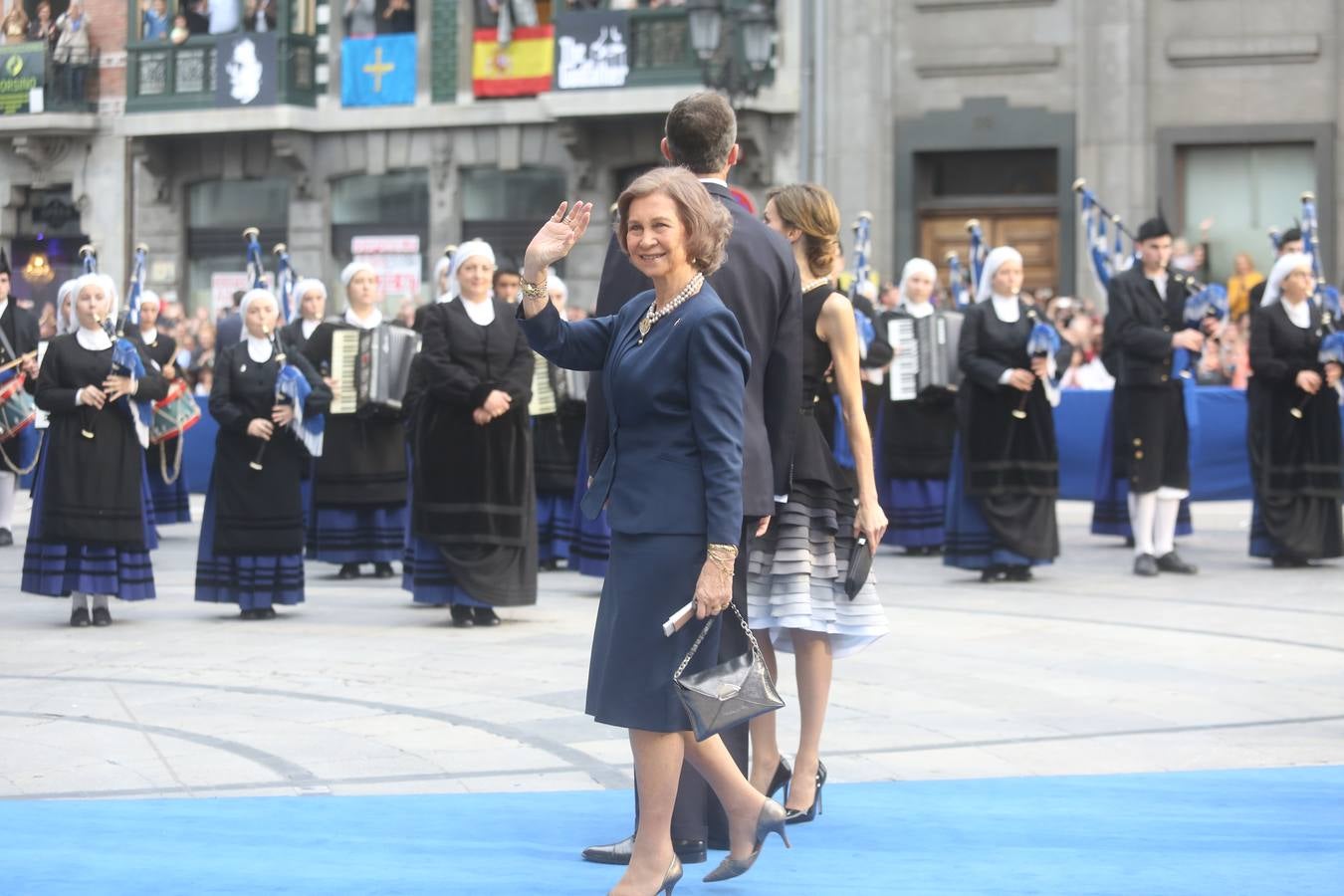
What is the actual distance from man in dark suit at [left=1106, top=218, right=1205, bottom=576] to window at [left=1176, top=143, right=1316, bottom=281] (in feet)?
40.8

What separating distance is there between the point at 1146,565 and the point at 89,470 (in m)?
6.35

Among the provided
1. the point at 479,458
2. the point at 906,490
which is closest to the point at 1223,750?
the point at 479,458

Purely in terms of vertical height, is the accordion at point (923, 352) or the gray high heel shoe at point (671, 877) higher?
the accordion at point (923, 352)

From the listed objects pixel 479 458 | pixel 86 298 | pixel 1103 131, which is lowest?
pixel 479 458

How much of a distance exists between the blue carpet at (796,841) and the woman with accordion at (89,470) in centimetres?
478

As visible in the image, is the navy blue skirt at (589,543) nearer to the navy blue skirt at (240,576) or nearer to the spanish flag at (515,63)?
the navy blue skirt at (240,576)

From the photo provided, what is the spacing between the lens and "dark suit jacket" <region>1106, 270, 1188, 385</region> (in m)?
13.8

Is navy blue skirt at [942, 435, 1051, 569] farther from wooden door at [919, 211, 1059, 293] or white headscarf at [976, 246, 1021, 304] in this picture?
wooden door at [919, 211, 1059, 293]

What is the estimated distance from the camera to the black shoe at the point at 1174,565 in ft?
46.4

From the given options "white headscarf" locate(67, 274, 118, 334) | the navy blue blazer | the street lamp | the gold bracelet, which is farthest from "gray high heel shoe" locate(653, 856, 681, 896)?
the street lamp

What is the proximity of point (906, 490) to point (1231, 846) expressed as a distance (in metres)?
9.64

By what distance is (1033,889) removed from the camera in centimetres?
580

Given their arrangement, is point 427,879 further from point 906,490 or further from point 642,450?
point 906,490

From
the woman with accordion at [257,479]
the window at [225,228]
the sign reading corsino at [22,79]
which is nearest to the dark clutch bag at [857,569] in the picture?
the woman with accordion at [257,479]
